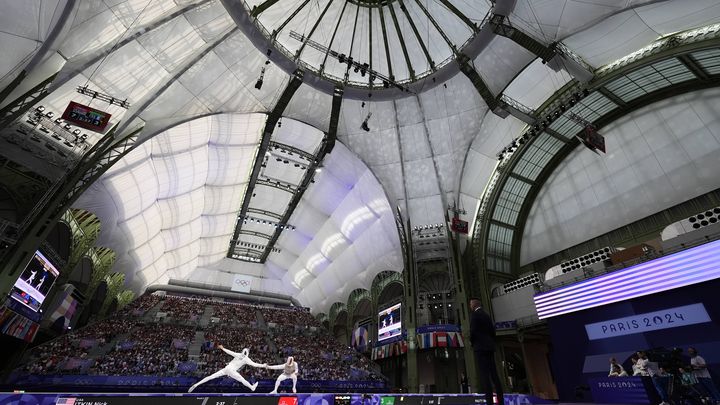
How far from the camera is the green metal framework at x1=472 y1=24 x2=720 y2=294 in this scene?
73.5 feet

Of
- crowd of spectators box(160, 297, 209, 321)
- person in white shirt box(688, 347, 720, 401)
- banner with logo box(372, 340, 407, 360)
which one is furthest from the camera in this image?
crowd of spectators box(160, 297, 209, 321)

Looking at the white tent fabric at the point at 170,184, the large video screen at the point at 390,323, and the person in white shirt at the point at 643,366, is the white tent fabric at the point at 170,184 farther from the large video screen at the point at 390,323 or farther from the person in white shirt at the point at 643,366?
the person in white shirt at the point at 643,366

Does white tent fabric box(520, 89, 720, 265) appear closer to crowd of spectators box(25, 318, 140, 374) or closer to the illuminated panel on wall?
the illuminated panel on wall

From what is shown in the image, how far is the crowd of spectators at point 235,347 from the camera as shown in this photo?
101 ft

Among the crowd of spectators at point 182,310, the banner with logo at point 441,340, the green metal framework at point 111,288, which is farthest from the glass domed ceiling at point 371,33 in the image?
the green metal framework at point 111,288

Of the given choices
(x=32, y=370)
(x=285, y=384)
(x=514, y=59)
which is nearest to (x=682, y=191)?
(x=514, y=59)

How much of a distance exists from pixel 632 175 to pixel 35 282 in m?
48.4

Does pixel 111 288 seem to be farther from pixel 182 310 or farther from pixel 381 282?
pixel 381 282

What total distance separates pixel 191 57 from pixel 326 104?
11.7 meters

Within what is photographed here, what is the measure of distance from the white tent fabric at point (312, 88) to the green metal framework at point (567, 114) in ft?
4.00

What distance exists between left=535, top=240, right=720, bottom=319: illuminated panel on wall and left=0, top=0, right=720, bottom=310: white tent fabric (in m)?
11.8

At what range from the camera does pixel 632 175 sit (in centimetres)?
2752

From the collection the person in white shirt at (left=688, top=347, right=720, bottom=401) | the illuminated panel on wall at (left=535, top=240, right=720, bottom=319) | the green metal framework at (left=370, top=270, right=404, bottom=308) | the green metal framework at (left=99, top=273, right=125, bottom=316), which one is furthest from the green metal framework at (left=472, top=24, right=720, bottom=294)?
the green metal framework at (left=99, top=273, right=125, bottom=316)

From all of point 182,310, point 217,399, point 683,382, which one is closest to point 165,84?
point 217,399
